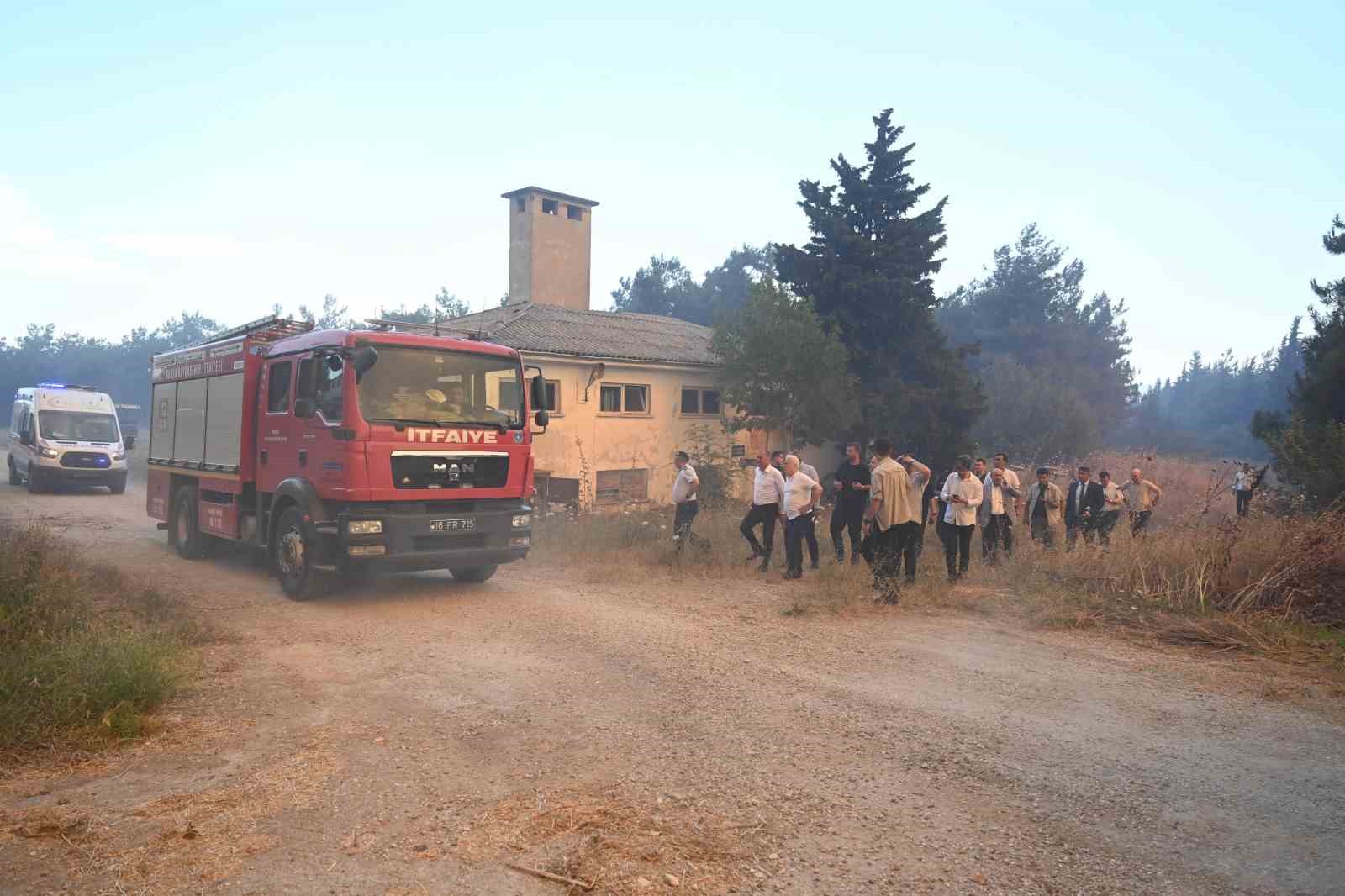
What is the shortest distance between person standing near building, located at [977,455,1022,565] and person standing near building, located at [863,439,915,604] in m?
2.61

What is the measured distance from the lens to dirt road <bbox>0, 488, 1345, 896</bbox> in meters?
3.90

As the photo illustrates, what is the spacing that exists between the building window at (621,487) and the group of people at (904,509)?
31.3 feet

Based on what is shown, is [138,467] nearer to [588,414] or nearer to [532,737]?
[588,414]

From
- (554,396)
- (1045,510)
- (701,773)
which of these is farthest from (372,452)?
(554,396)

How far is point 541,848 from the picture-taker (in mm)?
4074

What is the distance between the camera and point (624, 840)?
13.6 ft

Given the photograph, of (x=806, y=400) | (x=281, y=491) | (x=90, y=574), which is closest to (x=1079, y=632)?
(x=281, y=491)

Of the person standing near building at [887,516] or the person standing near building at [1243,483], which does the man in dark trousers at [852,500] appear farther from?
the person standing near building at [1243,483]

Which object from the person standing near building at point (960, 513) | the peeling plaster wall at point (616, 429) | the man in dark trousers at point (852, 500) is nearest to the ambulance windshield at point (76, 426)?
Result: the peeling plaster wall at point (616, 429)

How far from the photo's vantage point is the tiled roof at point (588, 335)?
842 inches

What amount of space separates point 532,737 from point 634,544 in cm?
837

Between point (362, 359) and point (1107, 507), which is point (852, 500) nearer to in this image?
point (1107, 507)

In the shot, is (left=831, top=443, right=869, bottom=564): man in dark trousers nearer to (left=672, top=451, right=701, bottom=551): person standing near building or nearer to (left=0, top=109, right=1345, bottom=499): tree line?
(left=672, top=451, right=701, bottom=551): person standing near building

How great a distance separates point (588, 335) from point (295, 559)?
14.3m
